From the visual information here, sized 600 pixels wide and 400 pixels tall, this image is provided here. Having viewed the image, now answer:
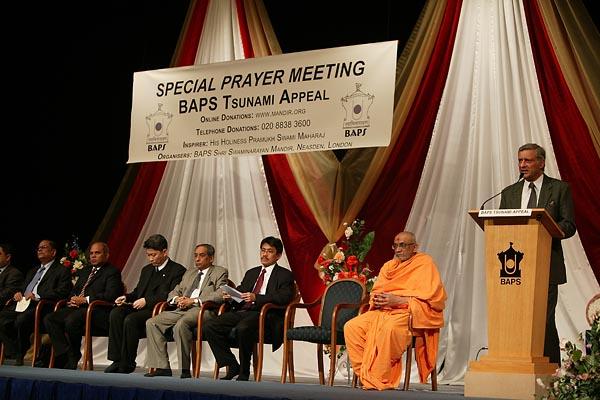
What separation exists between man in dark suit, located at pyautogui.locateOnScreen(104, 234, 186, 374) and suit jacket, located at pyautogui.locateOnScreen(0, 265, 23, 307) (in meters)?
1.13

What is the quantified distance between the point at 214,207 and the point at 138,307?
1.52 metres

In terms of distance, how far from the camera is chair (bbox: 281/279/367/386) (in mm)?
5359

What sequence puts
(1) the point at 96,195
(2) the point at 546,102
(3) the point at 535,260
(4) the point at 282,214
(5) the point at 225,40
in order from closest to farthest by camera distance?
(3) the point at 535,260, (2) the point at 546,102, (4) the point at 282,214, (5) the point at 225,40, (1) the point at 96,195

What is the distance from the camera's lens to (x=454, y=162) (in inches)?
251

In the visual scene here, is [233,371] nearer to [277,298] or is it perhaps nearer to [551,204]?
[277,298]

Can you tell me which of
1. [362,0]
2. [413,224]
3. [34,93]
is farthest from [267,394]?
[34,93]

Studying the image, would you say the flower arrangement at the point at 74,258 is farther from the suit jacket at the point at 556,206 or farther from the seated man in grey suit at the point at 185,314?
the suit jacket at the point at 556,206

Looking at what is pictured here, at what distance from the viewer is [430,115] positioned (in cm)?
643

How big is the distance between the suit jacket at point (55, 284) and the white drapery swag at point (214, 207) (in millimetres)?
819

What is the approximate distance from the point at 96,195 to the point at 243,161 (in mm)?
1560

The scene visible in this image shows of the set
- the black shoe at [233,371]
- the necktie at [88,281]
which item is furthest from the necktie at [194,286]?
the necktie at [88,281]

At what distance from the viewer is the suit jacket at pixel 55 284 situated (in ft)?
21.8

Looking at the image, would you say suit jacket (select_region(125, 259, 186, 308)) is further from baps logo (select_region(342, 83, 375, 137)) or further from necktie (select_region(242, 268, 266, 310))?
baps logo (select_region(342, 83, 375, 137))

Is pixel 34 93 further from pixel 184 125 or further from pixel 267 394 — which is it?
pixel 267 394
